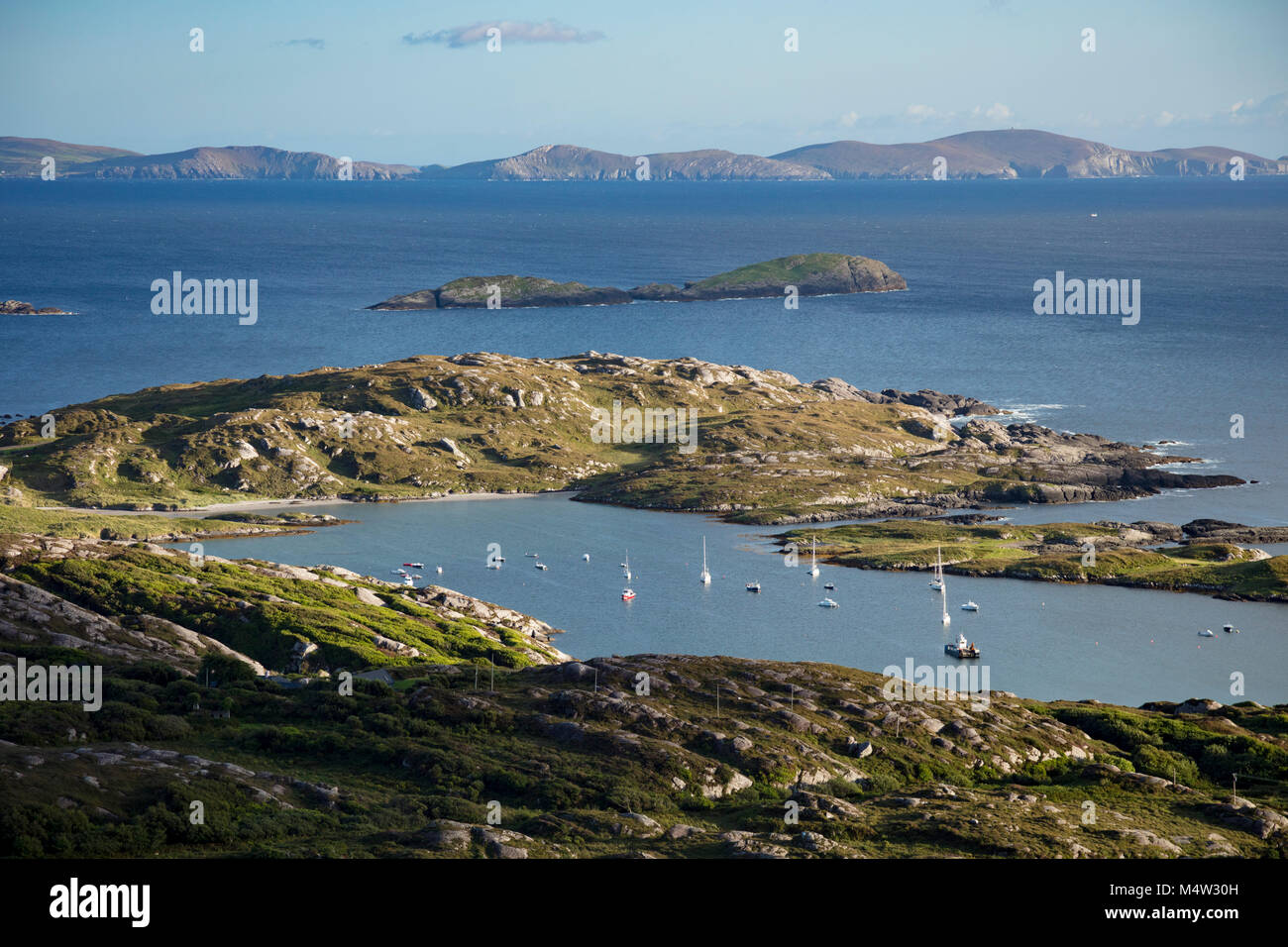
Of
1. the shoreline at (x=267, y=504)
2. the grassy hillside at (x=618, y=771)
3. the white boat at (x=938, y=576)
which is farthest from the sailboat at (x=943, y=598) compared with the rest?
the shoreline at (x=267, y=504)

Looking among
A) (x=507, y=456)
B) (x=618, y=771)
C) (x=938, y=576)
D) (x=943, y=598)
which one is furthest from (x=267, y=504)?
(x=618, y=771)

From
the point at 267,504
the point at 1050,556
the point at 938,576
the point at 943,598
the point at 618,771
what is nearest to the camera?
the point at 618,771

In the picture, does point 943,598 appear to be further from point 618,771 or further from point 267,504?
point 267,504

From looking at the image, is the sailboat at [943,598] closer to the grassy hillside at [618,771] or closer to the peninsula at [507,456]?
the peninsula at [507,456]

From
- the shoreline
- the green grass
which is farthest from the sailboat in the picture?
the shoreline

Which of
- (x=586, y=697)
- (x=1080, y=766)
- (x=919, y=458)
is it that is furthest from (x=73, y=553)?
(x=919, y=458)

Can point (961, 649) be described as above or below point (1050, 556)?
below

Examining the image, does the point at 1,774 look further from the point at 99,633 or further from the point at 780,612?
the point at 780,612

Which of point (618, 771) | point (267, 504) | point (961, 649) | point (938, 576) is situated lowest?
point (961, 649)
